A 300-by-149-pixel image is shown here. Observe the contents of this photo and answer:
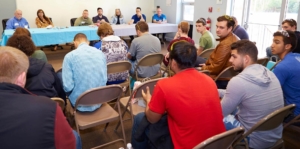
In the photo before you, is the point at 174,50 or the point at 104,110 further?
the point at 104,110

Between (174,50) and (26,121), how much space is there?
0.91m

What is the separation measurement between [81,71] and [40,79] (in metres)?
0.37

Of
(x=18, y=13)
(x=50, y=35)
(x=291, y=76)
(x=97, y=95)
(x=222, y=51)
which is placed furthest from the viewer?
(x=18, y=13)

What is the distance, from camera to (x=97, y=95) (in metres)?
1.97

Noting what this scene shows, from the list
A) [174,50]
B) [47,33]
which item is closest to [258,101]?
[174,50]

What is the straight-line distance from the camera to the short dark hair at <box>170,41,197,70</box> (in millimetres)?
1488

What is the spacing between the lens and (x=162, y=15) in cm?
850

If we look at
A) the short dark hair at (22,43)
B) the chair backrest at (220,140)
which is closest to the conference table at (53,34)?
the short dark hair at (22,43)

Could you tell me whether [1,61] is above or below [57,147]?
above

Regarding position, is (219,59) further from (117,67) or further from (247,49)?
(117,67)

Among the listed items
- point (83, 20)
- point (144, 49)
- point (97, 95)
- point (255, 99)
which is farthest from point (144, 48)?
point (83, 20)

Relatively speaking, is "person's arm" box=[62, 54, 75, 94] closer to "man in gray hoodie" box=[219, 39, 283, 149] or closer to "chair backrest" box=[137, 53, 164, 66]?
"chair backrest" box=[137, 53, 164, 66]

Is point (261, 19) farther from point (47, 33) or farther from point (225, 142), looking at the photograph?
point (225, 142)

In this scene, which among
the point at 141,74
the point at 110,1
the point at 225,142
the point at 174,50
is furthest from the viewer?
the point at 110,1
